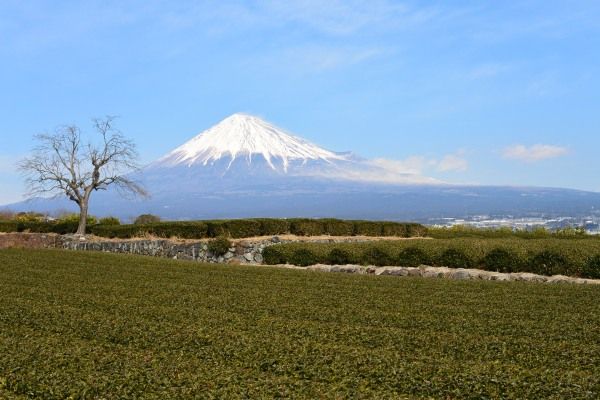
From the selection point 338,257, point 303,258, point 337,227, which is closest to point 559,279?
point 338,257

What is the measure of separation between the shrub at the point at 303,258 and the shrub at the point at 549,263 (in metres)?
6.12

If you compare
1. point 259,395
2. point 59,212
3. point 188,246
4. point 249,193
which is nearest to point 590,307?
point 259,395

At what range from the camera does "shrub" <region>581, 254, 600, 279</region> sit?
46.7ft

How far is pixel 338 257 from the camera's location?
17.7 m

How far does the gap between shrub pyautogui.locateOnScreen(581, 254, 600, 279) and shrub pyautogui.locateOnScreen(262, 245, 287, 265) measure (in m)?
8.33

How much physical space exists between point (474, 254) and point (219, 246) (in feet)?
29.9

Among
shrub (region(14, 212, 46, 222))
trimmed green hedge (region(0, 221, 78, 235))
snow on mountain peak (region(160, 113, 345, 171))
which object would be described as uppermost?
snow on mountain peak (region(160, 113, 345, 171))

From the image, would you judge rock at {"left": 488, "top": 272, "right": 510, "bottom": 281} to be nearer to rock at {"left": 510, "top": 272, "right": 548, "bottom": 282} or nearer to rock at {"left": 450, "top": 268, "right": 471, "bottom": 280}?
rock at {"left": 510, "top": 272, "right": 548, "bottom": 282}

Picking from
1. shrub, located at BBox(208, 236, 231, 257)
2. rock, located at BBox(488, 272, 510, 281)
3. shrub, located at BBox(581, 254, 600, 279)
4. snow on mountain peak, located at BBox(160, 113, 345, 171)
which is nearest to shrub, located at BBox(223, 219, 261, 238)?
shrub, located at BBox(208, 236, 231, 257)

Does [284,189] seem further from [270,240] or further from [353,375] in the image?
[353,375]

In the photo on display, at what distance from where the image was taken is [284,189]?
622 feet

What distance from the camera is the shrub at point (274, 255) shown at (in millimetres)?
18609

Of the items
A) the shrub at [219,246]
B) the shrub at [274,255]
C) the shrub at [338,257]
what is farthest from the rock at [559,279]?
the shrub at [219,246]

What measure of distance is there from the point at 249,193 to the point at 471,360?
17581 cm
